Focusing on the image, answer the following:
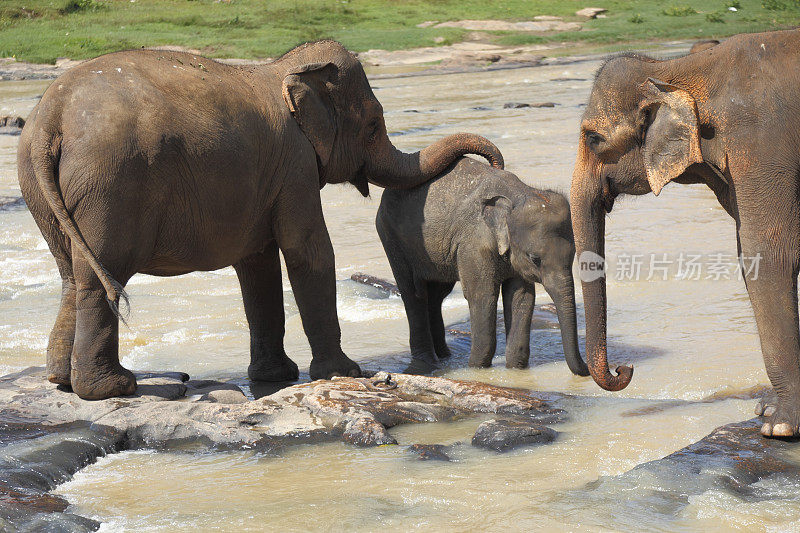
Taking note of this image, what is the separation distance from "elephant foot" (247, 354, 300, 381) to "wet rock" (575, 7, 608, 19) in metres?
41.8

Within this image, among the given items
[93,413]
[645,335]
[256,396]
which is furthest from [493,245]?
[93,413]

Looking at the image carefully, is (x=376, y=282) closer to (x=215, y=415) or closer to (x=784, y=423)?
(x=215, y=415)

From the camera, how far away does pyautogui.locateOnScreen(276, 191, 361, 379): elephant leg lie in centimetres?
682

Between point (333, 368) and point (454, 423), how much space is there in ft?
4.28

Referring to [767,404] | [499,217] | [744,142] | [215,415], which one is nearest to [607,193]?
[744,142]

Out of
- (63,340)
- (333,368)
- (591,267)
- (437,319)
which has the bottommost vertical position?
(437,319)

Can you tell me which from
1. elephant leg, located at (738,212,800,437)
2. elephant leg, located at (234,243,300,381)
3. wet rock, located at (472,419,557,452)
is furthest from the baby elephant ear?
elephant leg, located at (738,212,800,437)

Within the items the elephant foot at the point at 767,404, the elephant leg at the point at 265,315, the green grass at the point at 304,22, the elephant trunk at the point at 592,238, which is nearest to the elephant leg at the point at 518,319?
the elephant leg at the point at 265,315

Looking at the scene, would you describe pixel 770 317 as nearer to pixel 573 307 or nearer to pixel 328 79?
pixel 573 307

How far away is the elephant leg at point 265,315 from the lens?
724cm

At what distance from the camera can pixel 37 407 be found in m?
6.07

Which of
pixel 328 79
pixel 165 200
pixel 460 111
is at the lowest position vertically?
pixel 460 111

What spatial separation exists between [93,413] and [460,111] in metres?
19.3

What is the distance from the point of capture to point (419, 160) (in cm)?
795
